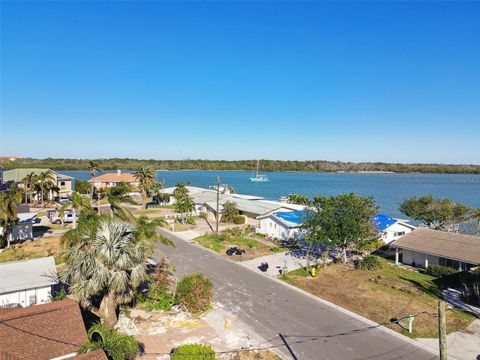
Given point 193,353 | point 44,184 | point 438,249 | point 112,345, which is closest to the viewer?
point 112,345

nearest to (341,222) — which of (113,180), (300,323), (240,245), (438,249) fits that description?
(438,249)

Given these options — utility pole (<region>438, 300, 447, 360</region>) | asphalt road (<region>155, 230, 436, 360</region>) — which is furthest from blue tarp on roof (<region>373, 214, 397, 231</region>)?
utility pole (<region>438, 300, 447, 360</region>)

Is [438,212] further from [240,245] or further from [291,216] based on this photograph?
[240,245]

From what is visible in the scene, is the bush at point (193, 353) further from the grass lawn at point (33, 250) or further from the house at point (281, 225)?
the house at point (281, 225)

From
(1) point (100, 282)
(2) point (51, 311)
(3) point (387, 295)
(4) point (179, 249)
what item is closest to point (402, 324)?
(3) point (387, 295)

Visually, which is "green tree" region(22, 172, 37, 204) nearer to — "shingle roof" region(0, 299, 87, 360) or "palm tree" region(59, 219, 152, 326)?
"palm tree" region(59, 219, 152, 326)
